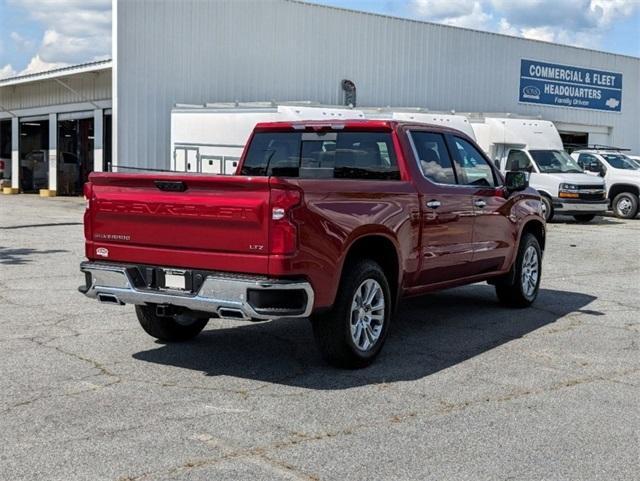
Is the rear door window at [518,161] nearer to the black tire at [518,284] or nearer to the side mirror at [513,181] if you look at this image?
the black tire at [518,284]

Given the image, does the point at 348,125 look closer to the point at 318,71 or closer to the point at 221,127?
the point at 221,127

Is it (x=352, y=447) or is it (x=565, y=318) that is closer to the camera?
(x=352, y=447)

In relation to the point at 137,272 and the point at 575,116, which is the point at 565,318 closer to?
the point at 137,272

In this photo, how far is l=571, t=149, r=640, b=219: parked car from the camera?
24641 mm

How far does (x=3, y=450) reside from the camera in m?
4.64

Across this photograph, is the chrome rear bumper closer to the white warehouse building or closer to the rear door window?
the rear door window

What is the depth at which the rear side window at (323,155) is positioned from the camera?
7395mm

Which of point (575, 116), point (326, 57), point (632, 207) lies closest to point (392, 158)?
point (632, 207)

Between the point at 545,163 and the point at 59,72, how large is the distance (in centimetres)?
1701

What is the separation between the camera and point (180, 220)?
6105mm

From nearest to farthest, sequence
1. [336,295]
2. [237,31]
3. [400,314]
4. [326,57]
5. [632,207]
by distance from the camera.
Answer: [336,295] → [400,314] → [632,207] → [237,31] → [326,57]

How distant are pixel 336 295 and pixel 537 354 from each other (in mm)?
2100

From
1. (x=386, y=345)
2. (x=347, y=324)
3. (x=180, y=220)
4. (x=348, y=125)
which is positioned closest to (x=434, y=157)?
(x=348, y=125)

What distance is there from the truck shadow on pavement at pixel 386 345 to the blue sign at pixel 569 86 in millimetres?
29204
